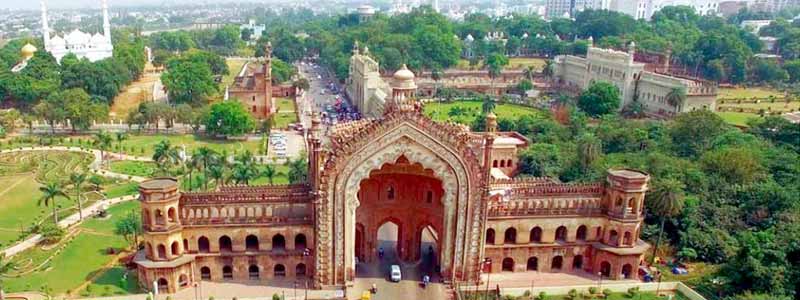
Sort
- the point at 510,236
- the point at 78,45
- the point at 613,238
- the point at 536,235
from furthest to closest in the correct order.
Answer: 1. the point at 78,45
2. the point at 536,235
3. the point at 510,236
4. the point at 613,238

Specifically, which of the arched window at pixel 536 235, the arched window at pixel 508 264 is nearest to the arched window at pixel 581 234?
the arched window at pixel 536 235

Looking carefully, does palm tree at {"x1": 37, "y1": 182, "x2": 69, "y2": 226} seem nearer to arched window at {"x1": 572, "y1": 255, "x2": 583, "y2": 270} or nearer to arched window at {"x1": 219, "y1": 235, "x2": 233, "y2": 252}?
arched window at {"x1": 219, "y1": 235, "x2": 233, "y2": 252}

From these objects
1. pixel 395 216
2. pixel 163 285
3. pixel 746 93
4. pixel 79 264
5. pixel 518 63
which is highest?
pixel 518 63

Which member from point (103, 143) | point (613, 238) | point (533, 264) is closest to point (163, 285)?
point (533, 264)

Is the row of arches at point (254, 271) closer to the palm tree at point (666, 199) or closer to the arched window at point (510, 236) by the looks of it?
the arched window at point (510, 236)

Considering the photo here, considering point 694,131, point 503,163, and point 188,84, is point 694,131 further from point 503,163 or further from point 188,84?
point 188,84

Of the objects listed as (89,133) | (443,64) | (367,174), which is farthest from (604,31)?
(367,174)

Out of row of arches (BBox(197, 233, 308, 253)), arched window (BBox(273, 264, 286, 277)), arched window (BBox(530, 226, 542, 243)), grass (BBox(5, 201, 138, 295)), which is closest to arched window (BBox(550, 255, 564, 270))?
arched window (BBox(530, 226, 542, 243))
